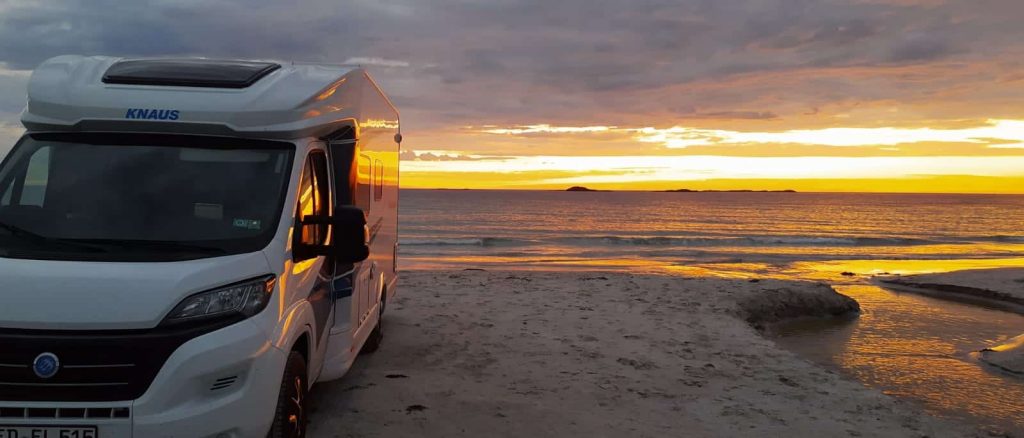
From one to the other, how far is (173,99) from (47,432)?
2008mm

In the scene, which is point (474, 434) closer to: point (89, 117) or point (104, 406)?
point (104, 406)

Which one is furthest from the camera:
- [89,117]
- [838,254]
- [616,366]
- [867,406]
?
[838,254]

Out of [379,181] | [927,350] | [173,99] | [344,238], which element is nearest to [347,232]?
[344,238]

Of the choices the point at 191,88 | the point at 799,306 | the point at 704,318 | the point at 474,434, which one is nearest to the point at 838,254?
the point at 799,306

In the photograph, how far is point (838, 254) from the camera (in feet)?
100

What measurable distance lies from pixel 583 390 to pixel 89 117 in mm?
4741

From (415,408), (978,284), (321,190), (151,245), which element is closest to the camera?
(151,245)

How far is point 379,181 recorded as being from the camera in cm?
685

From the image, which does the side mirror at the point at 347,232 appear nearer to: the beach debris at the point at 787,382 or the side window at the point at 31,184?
the side window at the point at 31,184

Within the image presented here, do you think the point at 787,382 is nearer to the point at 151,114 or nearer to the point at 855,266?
the point at 151,114

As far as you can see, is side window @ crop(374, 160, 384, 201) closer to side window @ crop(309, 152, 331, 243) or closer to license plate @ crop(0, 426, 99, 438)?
side window @ crop(309, 152, 331, 243)

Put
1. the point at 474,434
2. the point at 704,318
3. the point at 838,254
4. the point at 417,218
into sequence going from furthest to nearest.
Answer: the point at 417,218
the point at 838,254
the point at 704,318
the point at 474,434

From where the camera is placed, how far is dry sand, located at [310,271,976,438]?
5.75 meters

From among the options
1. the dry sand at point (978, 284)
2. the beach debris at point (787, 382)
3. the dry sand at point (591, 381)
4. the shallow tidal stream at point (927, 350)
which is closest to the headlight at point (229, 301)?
the dry sand at point (591, 381)
